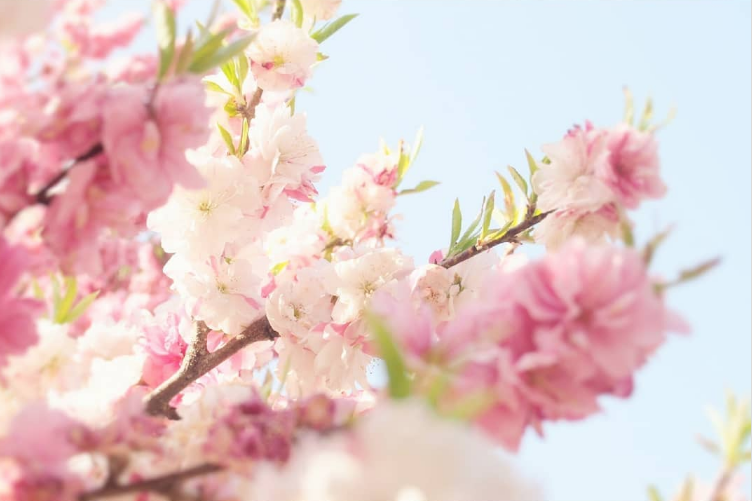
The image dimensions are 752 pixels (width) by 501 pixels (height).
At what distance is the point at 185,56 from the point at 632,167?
54cm

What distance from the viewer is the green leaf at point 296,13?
1388mm

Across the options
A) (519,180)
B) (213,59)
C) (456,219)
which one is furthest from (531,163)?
(213,59)

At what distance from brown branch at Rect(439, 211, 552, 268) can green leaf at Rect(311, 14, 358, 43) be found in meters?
0.50

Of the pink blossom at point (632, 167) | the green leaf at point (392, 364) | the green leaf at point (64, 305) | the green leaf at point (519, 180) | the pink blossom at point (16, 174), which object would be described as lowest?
the green leaf at point (519, 180)

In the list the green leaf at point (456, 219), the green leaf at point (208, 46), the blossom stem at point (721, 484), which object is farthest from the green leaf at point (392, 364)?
the green leaf at point (456, 219)

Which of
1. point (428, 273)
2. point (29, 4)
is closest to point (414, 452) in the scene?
point (29, 4)

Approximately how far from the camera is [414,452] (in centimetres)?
44

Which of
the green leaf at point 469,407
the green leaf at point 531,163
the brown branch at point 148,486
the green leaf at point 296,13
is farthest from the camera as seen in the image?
the green leaf at point 296,13

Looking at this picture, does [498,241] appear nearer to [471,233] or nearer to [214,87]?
[471,233]

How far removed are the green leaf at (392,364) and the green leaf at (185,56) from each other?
32 centimetres

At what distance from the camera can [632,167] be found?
0.92 meters

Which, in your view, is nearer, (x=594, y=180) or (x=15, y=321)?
(x=15, y=321)

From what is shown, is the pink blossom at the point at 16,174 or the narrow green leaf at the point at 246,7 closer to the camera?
the pink blossom at the point at 16,174

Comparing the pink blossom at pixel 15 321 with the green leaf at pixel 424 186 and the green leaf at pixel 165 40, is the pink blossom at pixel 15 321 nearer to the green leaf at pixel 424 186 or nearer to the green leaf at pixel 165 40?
the green leaf at pixel 165 40
